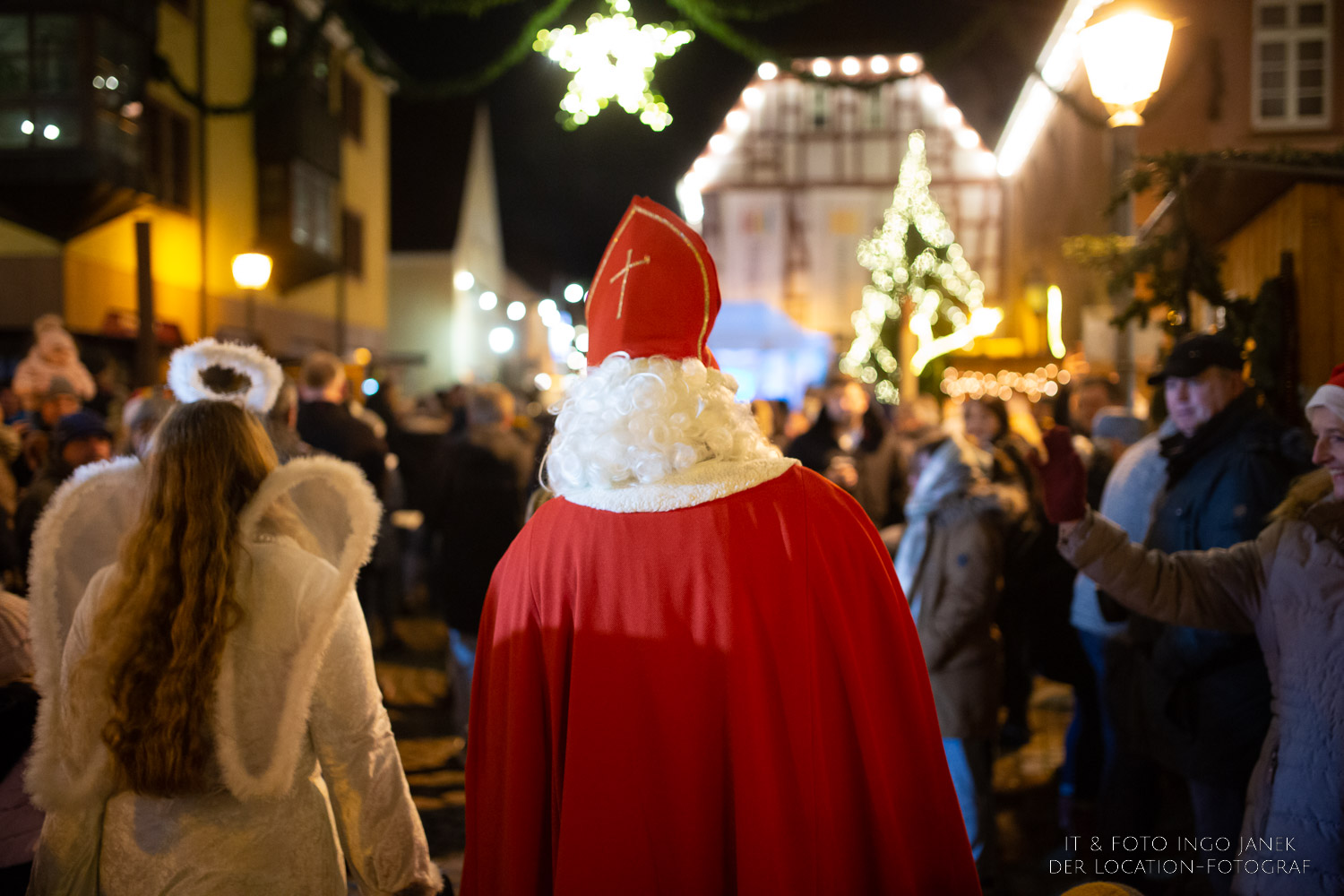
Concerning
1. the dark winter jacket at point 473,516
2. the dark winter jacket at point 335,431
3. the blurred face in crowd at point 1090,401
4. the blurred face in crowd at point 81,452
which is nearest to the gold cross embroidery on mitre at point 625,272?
the blurred face in crowd at point 81,452

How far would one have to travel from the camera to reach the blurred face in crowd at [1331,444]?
2.77 metres

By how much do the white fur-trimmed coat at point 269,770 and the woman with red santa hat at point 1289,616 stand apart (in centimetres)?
219

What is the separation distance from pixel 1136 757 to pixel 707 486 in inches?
136

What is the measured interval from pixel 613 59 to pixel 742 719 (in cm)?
563

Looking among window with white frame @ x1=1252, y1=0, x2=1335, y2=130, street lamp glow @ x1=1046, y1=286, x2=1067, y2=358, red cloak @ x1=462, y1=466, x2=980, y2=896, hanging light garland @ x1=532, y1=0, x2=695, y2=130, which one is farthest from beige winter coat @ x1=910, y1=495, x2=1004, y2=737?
street lamp glow @ x1=1046, y1=286, x2=1067, y2=358

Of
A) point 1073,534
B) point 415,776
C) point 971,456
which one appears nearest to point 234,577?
point 1073,534

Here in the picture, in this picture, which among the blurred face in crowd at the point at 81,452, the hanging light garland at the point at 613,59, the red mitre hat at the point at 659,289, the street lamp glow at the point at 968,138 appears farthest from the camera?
the street lamp glow at the point at 968,138

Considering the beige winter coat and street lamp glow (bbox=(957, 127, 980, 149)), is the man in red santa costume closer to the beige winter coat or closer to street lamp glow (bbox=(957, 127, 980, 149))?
the beige winter coat

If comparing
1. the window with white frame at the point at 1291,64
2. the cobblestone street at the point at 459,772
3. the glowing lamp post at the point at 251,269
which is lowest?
the cobblestone street at the point at 459,772

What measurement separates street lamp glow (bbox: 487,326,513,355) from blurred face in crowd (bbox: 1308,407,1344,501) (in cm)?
3845

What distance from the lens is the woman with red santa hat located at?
8.70ft

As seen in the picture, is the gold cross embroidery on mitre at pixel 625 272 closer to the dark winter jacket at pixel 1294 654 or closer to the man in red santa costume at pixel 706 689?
the man in red santa costume at pixel 706 689

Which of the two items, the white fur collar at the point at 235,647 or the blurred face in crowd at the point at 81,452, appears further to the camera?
the blurred face in crowd at the point at 81,452

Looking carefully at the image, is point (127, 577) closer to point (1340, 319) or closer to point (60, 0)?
point (1340, 319)
